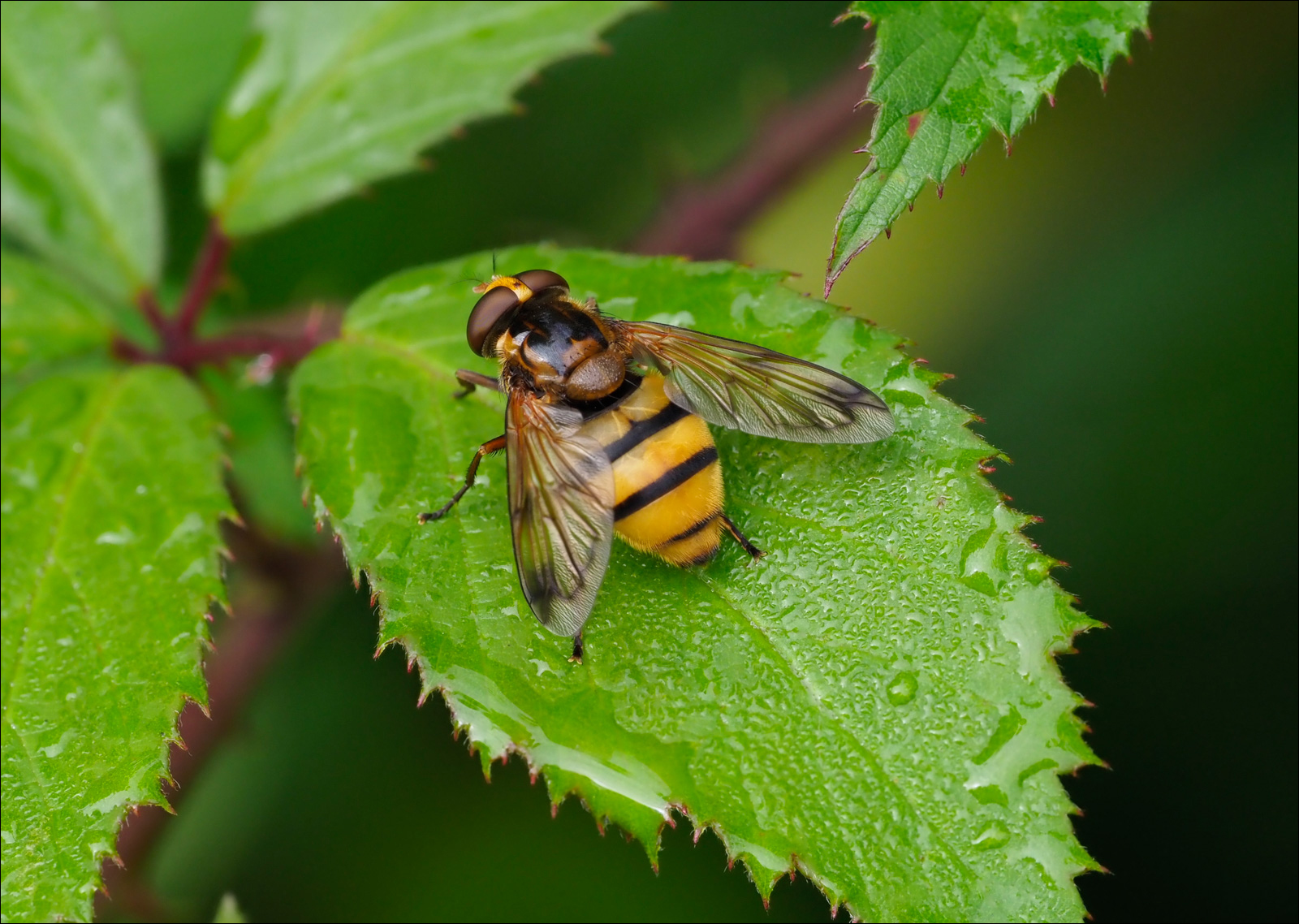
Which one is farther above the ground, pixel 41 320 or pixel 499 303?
pixel 499 303

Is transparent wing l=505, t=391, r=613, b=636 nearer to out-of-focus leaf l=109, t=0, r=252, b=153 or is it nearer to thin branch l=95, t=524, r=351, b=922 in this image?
thin branch l=95, t=524, r=351, b=922

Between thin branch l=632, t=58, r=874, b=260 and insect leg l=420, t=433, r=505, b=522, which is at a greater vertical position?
thin branch l=632, t=58, r=874, b=260

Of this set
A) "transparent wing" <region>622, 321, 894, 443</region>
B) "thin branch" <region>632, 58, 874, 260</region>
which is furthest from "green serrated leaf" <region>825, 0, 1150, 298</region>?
"thin branch" <region>632, 58, 874, 260</region>

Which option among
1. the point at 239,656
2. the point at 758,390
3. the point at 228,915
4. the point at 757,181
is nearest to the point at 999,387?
the point at 757,181

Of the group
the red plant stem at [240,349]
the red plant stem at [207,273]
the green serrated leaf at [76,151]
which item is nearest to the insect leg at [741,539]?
the red plant stem at [240,349]

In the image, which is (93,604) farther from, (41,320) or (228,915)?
(41,320)

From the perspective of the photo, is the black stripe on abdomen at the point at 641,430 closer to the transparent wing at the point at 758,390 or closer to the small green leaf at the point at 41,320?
the transparent wing at the point at 758,390

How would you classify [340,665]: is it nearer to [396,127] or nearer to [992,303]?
[396,127]
